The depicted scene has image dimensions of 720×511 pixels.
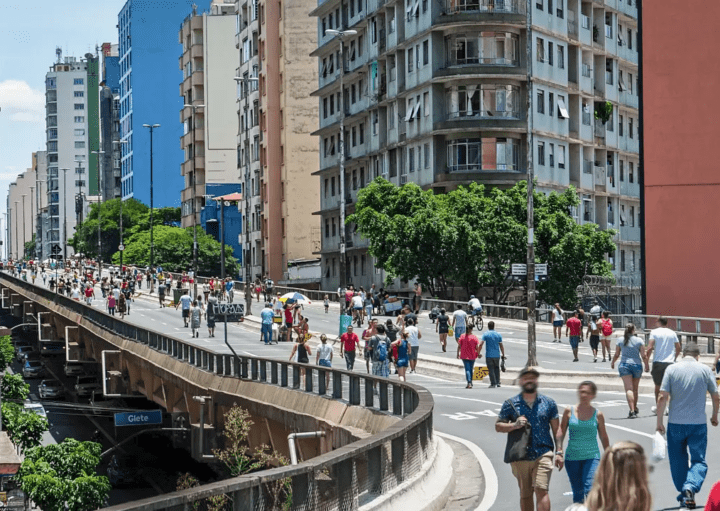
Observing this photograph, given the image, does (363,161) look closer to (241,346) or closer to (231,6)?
(241,346)

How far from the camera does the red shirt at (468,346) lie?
3177 cm

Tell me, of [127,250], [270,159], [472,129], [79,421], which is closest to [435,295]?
[472,129]

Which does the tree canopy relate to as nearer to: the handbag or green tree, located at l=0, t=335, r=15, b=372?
green tree, located at l=0, t=335, r=15, b=372

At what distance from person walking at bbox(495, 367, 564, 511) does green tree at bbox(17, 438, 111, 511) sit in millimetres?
36300

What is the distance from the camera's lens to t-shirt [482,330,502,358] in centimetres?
3030

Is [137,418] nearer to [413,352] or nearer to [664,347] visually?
[413,352]

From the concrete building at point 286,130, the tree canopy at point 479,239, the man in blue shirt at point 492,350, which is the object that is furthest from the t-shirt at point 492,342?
the concrete building at point 286,130

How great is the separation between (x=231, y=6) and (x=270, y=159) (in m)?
46.0

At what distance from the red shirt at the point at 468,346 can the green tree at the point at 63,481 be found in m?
18.9

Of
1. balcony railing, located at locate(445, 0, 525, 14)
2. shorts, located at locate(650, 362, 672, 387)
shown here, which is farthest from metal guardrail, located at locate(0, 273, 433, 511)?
balcony railing, located at locate(445, 0, 525, 14)

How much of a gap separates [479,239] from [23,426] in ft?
80.5

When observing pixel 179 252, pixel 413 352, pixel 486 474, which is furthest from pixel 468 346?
pixel 179 252

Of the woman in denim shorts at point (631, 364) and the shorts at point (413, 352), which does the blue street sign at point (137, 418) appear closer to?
the shorts at point (413, 352)

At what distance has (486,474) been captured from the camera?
683 inches
